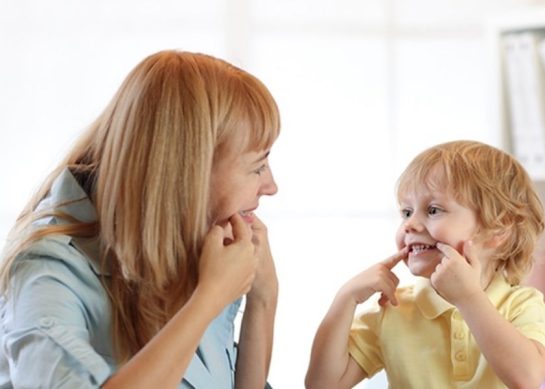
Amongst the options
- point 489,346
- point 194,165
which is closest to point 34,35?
point 194,165

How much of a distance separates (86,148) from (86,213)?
0.35ft

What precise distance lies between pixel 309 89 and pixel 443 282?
5.25 feet

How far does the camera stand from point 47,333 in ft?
3.87

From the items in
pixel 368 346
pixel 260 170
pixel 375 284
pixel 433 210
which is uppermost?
pixel 260 170

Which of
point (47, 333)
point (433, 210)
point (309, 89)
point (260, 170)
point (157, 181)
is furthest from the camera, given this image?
point (309, 89)

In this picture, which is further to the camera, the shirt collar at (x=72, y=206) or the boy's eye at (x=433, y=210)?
the boy's eye at (x=433, y=210)

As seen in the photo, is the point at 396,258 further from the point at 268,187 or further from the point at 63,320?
the point at 63,320

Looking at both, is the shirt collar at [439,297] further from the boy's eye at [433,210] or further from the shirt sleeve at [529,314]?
the boy's eye at [433,210]

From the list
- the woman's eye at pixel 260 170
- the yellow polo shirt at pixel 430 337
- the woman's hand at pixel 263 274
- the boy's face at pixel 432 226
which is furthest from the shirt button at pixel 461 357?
the woman's eye at pixel 260 170

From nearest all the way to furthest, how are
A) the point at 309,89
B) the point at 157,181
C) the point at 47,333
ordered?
the point at 47,333
the point at 157,181
the point at 309,89

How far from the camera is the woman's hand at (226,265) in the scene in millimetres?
1256

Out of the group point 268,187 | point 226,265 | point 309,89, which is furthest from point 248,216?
point 309,89

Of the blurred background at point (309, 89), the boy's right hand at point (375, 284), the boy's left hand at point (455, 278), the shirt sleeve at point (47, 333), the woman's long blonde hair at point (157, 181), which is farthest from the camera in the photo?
the blurred background at point (309, 89)

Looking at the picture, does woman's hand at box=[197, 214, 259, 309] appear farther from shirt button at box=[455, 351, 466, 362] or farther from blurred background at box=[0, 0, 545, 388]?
blurred background at box=[0, 0, 545, 388]
